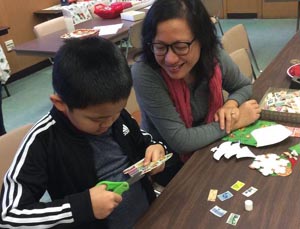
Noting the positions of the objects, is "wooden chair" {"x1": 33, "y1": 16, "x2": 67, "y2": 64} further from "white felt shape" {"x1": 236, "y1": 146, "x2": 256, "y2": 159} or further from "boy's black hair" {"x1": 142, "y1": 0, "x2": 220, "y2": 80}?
"white felt shape" {"x1": 236, "y1": 146, "x2": 256, "y2": 159}

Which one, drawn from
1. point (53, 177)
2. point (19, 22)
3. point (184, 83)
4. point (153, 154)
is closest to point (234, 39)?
point (184, 83)

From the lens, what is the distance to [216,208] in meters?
0.93

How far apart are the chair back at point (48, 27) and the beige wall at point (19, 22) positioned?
Result: 127cm

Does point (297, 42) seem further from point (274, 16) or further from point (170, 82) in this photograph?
point (274, 16)

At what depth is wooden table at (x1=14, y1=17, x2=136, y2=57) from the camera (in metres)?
2.87

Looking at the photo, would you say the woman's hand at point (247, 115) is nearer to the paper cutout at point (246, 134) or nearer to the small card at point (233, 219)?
the paper cutout at point (246, 134)

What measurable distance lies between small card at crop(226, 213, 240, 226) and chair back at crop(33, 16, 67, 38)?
294 centimetres

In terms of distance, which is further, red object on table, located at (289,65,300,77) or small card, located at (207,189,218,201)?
red object on table, located at (289,65,300,77)

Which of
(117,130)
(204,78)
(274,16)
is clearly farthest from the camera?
(274,16)

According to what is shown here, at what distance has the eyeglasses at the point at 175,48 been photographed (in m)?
1.23

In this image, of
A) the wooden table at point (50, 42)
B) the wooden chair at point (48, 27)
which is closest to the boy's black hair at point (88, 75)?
the wooden table at point (50, 42)

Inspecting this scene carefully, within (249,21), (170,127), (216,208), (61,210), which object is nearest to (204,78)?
(170,127)

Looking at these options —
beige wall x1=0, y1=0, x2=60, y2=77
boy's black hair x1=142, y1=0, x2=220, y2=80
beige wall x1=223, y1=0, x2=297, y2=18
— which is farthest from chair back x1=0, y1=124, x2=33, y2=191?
beige wall x1=223, y1=0, x2=297, y2=18

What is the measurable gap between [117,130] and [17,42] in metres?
4.06
